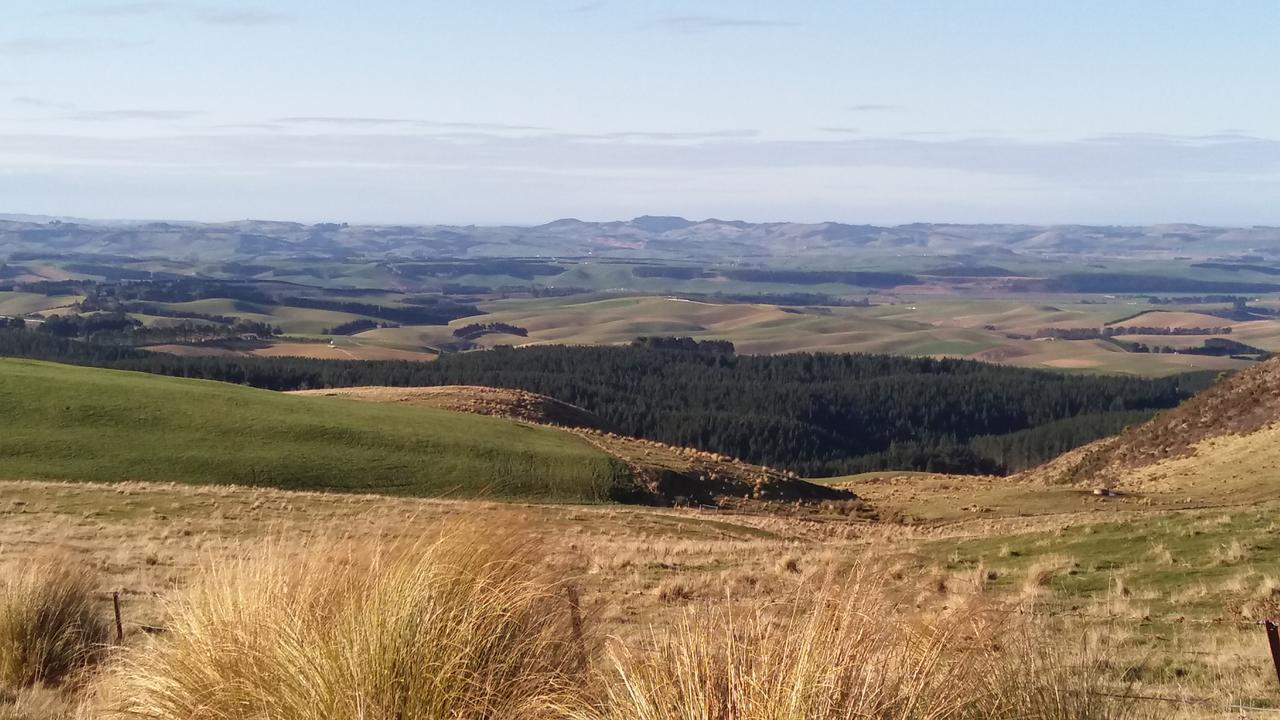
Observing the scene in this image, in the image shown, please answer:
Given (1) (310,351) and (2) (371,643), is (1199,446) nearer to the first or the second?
(2) (371,643)

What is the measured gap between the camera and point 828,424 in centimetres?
11675

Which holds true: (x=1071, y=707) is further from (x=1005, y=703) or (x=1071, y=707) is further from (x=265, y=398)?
(x=265, y=398)

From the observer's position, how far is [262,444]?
4181cm

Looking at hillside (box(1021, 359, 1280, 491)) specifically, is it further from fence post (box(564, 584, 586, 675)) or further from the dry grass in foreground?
the dry grass in foreground

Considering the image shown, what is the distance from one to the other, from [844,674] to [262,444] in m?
40.6

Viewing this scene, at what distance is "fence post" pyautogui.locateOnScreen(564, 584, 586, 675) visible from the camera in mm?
5961

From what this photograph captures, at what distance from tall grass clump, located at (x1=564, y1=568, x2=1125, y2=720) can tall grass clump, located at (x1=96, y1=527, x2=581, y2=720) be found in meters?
0.70

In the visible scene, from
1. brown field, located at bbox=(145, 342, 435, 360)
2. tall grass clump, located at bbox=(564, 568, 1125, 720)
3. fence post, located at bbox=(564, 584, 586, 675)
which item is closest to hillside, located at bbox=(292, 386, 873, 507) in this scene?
fence post, located at bbox=(564, 584, 586, 675)

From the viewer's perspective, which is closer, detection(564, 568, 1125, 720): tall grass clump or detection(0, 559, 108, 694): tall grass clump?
detection(564, 568, 1125, 720): tall grass clump

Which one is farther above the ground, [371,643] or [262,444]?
[371,643]

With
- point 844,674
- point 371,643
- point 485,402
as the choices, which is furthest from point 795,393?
point 844,674

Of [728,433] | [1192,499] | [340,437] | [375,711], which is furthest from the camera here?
[728,433]

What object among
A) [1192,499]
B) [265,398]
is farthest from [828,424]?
[1192,499]

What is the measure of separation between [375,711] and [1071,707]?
3.17 metres
